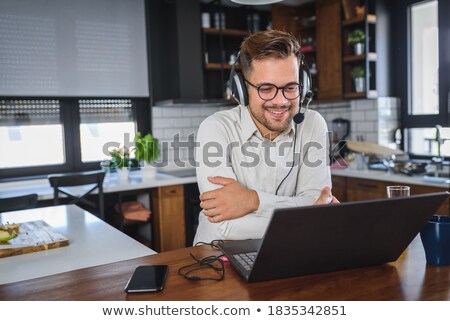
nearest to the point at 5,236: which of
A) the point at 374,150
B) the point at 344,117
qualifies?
the point at 374,150

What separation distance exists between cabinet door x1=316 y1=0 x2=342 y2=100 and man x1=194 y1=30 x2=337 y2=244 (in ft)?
7.60

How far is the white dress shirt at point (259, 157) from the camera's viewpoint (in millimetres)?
1554

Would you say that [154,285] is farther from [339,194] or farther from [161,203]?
[339,194]

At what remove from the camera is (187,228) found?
3.67 metres

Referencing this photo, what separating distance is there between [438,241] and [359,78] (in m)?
2.90

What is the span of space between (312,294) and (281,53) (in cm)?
89

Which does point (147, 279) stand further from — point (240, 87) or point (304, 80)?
point (304, 80)

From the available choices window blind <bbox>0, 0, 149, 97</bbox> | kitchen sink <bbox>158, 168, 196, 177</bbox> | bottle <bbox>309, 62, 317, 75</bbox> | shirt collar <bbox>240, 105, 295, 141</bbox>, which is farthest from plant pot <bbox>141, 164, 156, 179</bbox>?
shirt collar <bbox>240, 105, 295, 141</bbox>

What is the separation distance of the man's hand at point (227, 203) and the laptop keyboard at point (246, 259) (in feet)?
0.82

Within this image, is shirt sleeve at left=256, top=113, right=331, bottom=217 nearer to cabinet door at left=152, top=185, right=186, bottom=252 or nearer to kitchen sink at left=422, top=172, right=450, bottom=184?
kitchen sink at left=422, top=172, right=450, bottom=184

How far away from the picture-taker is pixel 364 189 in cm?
337

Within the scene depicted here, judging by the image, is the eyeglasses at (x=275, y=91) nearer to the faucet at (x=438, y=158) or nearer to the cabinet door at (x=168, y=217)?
the faucet at (x=438, y=158)
